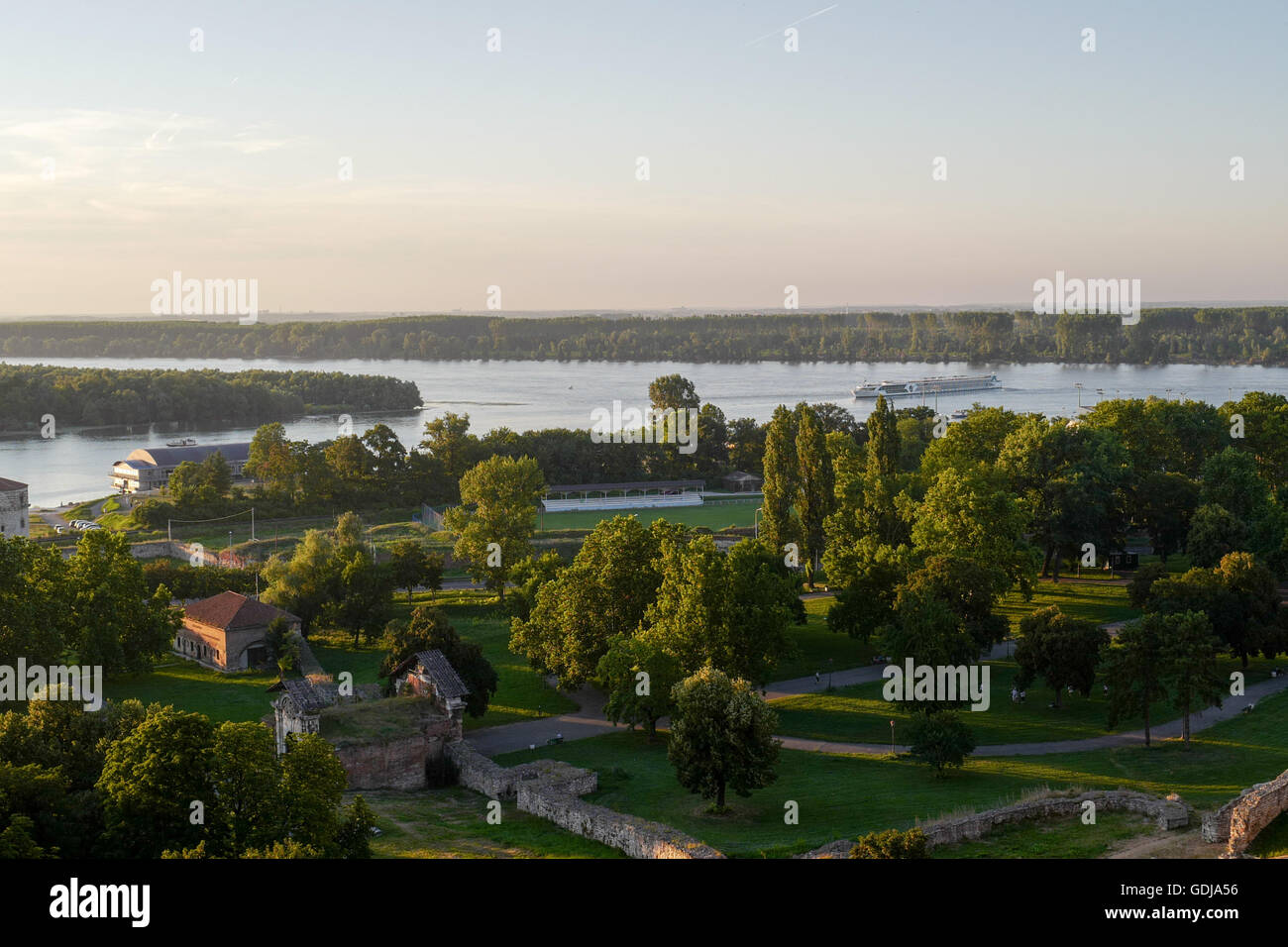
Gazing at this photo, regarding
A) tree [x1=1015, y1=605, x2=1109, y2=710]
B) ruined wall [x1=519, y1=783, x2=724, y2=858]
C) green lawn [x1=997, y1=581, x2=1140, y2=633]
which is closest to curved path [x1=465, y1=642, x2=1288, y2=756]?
tree [x1=1015, y1=605, x2=1109, y2=710]

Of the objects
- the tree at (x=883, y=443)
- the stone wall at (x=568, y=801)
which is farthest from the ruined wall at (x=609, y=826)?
the tree at (x=883, y=443)

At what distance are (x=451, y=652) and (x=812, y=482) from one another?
2382 centimetres

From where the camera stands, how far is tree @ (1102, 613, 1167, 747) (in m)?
31.6

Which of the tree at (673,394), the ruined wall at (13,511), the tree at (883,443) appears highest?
the tree at (673,394)

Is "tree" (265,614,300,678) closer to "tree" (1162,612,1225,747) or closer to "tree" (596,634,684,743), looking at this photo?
"tree" (596,634,684,743)

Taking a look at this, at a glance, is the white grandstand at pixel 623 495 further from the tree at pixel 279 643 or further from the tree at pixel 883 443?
the tree at pixel 279 643

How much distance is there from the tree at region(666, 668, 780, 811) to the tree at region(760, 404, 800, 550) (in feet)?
92.3

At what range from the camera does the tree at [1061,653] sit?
34875 millimetres

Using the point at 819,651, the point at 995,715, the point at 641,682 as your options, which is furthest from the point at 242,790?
the point at 819,651

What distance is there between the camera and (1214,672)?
31875mm

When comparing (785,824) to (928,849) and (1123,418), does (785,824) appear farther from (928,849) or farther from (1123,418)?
(1123,418)

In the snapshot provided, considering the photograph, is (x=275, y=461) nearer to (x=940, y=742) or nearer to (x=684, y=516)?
(x=684, y=516)

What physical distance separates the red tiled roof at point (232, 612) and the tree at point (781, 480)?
2246 centimetres
